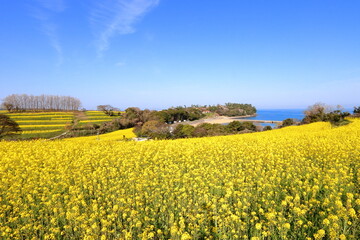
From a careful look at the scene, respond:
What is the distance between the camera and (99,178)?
7.09 metres

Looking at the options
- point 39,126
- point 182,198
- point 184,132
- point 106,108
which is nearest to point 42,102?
point 106,108

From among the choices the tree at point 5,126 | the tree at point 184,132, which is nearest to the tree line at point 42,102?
the tree at point 5,126

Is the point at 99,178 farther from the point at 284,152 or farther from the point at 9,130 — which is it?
the point at 9,130

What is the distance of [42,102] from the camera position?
333ft

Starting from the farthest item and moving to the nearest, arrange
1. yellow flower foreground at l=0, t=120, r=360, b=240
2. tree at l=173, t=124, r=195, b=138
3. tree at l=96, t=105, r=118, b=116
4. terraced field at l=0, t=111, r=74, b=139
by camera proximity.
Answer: tree at l=96, t=105, r=118, b=116 → terraced field at l=0, t=111, r=74, b=139 → tree at l=173, t=124, r=195, b=138 → yellow flower foreground at l=0, t=120, r=360, b=240

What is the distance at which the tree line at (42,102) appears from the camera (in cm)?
9231

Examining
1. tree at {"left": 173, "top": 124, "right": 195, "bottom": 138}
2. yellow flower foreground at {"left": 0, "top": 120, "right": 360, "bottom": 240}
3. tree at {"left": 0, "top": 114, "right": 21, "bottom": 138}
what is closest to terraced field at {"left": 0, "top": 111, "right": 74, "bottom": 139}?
tree at {"left": 0, "top": 114, "right": 21, "bottom": 138}

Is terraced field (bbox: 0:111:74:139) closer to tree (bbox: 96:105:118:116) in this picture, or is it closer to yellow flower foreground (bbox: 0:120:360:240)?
tree (bbox: 96:105:118:116)

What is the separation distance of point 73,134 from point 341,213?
50291 millimetres

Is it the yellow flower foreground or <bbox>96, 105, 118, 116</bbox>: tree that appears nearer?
the yellow flower foreground

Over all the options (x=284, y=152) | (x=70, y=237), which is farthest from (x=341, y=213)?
(x=284, y=152)

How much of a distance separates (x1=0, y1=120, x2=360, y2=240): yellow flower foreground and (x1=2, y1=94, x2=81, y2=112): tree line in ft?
337

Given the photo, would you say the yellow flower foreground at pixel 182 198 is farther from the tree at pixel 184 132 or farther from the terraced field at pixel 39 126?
the terraced field at pixel 39 126

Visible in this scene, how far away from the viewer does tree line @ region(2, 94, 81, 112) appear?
92312mm
